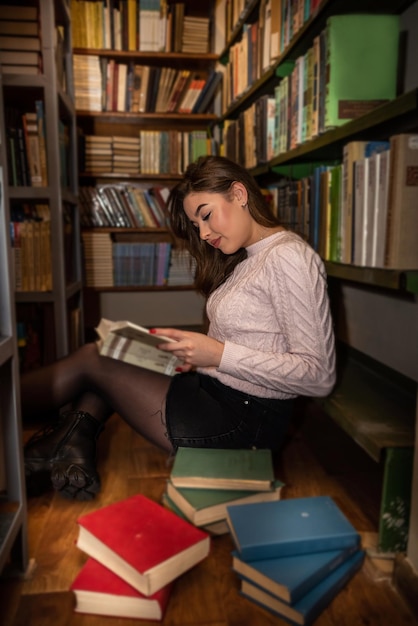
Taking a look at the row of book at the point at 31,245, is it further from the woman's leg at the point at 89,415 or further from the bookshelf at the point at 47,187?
the woman's leg at the point at 89,415

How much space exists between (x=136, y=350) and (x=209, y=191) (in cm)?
12

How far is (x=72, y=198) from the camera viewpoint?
211 centimetres

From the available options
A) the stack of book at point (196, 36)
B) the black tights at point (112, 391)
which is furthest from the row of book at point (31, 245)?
the stack of book at point (196, 36)

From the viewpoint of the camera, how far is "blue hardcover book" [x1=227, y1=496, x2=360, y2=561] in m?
1.13

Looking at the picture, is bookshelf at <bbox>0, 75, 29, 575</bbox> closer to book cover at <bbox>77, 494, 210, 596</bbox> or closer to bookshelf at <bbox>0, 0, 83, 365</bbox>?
book cover at <bbox>77, 494, 210, 596</bbox>

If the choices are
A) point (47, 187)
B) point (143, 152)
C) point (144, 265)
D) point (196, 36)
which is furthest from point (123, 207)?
point (196, 36)

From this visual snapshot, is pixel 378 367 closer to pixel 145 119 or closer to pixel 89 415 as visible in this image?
pixel 89 415


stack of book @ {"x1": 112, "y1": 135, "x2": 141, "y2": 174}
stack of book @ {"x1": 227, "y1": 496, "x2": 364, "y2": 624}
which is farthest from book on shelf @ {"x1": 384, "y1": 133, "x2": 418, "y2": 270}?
stack of book @ {"x1": 112, "y1": 135, "x2": 141, "y2": 174}

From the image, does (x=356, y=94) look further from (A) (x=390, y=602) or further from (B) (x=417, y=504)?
(A) (x=390, y=602)

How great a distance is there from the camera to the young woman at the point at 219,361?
31 cm

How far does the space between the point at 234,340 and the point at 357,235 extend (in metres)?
0.71

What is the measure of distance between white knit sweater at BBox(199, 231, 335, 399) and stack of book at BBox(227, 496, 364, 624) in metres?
0.89

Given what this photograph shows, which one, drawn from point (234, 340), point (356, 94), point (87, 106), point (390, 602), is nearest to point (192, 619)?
point (390, 602)

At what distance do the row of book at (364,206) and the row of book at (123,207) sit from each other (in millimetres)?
988
